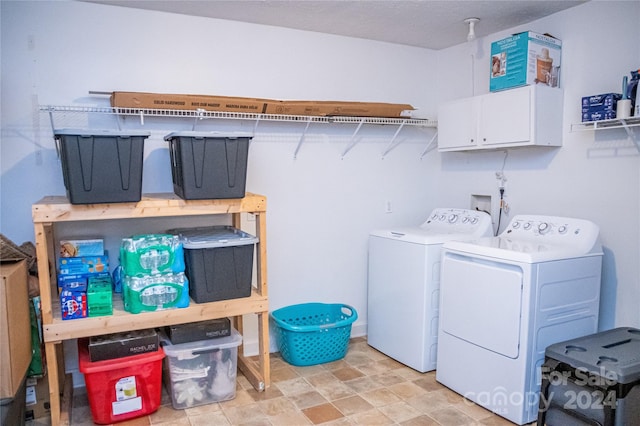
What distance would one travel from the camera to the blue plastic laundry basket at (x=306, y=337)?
2996mm

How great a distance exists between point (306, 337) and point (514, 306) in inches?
52.6

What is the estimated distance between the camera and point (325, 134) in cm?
332

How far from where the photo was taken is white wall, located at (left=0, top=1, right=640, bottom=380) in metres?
2.53

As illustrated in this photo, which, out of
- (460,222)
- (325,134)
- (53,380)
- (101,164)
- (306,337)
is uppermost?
(325,134)

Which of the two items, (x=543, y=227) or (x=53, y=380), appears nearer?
(x=53, y=380)

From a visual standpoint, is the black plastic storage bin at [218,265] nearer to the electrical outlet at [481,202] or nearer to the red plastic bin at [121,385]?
the red plastic bin at [121,385]

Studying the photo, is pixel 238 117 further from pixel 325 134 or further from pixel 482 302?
pixel 482 302

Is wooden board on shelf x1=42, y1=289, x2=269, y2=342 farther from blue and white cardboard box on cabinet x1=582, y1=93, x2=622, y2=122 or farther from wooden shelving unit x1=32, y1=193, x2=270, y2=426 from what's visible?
blue and white cardboard box on cabinet x1=582, y1=93, x2=622, y2=122

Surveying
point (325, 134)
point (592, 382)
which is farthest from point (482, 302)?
point (325, 134)

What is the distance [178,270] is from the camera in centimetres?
245

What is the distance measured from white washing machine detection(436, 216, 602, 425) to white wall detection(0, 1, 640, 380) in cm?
28

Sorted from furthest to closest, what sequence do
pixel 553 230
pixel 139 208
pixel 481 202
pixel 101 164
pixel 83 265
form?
pixel 481 202 → pixel 553 230 → pixel 83 265 → pixel 139 208 → pixel 101 164

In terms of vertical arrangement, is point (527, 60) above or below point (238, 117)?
above

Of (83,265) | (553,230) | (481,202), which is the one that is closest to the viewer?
(83,265)
